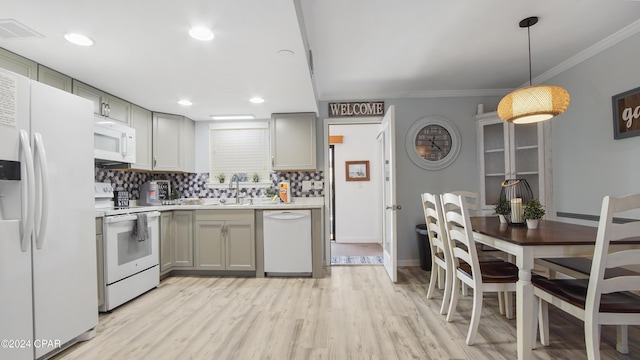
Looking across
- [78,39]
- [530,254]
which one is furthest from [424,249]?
[78,39]

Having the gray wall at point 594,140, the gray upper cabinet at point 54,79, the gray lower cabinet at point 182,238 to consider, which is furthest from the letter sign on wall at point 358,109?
the gray upper cabinet at point 54,79

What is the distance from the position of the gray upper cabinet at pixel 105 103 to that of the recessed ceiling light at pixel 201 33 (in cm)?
150

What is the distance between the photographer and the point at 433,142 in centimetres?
393

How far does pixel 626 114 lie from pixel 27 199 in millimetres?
4473

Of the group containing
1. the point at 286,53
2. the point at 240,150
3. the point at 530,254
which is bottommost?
the point at 530,254

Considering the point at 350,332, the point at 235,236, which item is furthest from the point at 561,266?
the point at 235,236

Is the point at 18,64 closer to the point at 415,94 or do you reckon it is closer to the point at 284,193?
the point at 284,193

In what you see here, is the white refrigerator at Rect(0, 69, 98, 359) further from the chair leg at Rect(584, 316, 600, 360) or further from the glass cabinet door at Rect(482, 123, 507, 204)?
the glass cabinet door at Rect(482, 123, 507, 204)

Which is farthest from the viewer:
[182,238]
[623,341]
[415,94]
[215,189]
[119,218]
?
[215,189]

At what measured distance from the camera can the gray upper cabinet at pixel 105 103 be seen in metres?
2.63

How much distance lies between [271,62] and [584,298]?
2505 millimetres

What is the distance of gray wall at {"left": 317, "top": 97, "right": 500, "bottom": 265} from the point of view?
3.88m

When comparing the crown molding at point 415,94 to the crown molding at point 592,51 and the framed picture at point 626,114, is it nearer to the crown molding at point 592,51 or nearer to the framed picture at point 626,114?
the crown molding at point 592,51

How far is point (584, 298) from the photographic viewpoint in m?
1.52
